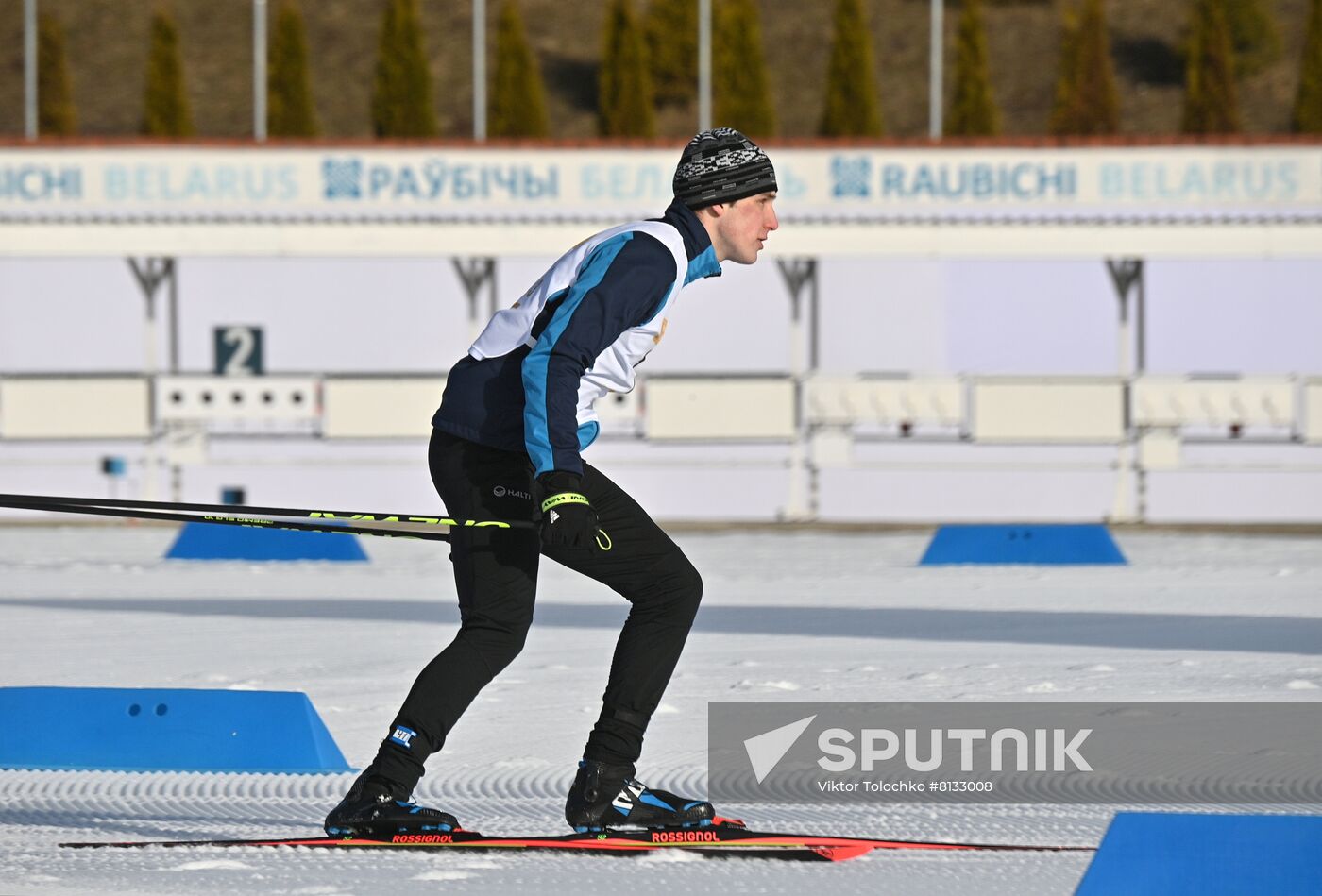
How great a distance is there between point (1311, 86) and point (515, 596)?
34.1 m

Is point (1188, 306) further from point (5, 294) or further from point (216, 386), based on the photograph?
point (5, 294)

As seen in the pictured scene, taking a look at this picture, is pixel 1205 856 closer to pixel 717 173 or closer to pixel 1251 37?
pixel 717 173

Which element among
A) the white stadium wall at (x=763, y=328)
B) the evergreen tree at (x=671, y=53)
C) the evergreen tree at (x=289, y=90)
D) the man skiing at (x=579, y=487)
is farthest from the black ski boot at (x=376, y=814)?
the evergreen tree at (x=671, y=53)

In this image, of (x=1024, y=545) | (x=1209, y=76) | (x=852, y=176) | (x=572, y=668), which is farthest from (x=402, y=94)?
(x=572, y=668)

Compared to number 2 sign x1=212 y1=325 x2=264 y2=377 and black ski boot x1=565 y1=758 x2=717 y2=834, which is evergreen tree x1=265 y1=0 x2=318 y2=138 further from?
black ski boot x1=565 y1=758 x2=717 y2=834

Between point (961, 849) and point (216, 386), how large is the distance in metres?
17.9

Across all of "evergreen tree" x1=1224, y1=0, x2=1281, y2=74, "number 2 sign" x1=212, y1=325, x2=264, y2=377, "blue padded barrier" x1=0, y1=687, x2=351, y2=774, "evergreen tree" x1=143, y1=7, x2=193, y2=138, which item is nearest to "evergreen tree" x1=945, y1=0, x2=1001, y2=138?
"evergreen tree" x1=143, y1=7, x2=193, y2=138

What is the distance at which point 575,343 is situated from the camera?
445 cm

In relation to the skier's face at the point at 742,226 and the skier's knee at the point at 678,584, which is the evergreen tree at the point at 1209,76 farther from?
the skier's knee at the point at 678,584

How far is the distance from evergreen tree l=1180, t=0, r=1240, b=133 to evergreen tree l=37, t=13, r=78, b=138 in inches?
820

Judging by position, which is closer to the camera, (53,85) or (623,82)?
(623,82)

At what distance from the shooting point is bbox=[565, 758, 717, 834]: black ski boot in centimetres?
473

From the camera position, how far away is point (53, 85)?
1695 inches

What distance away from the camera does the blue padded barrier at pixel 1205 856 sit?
12.5 ft
